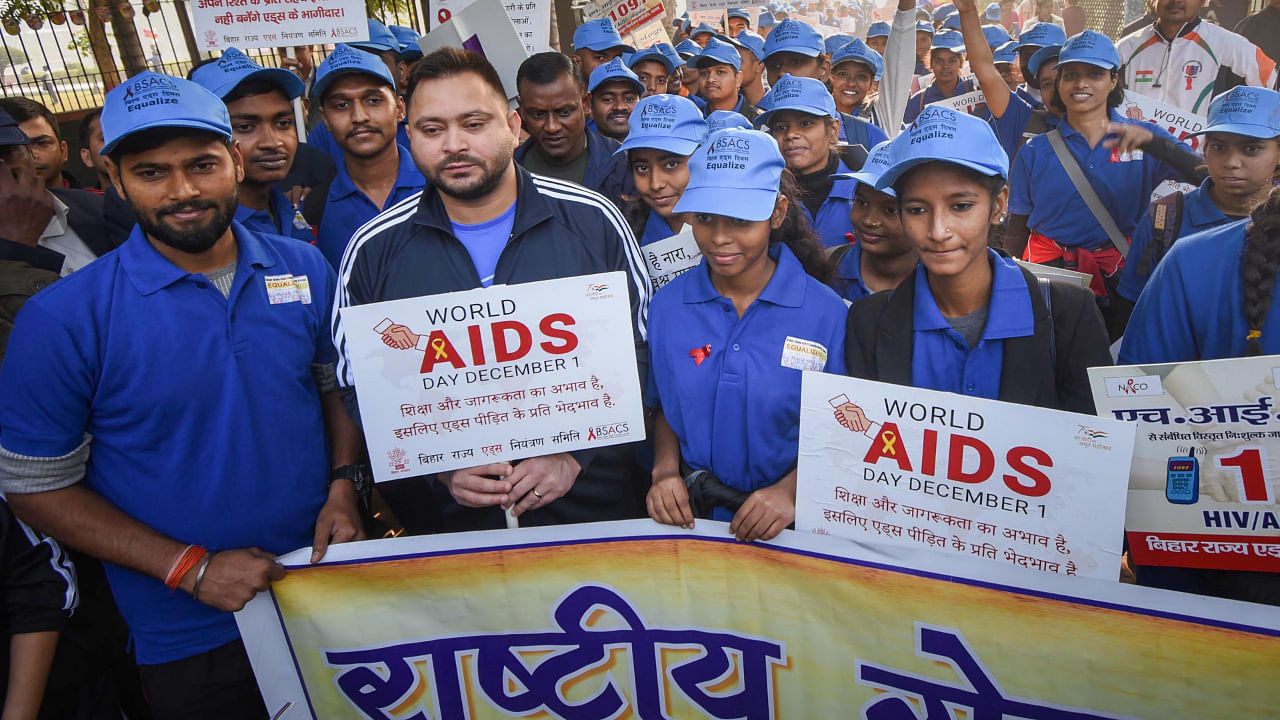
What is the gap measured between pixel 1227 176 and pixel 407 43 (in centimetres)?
686

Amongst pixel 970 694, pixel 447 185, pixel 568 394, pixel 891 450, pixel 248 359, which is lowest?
pixel 970 694

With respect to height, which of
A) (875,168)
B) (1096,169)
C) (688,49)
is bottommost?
(1096,169)

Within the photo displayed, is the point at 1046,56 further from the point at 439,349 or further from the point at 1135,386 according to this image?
the point at 439,349

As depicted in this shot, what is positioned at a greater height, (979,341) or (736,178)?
(736,178)

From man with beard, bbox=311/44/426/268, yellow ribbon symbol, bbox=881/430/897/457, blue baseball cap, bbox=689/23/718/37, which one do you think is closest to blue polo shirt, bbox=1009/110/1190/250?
yellow ribbon symbol, bbox=881/430/897/457

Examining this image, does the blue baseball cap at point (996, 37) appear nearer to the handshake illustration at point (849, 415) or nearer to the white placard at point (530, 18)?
the white placard at point (530, 18)

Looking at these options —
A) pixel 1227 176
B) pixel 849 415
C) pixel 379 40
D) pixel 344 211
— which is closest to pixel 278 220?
pixel 344 211

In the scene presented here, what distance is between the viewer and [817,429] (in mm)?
2057

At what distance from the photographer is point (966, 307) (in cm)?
225

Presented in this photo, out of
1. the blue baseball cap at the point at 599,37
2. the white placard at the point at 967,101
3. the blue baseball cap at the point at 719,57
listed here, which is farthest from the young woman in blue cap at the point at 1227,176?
the blue baseball cap at the point at 599,37

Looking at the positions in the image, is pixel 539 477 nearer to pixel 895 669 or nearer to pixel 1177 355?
pixel 895 669

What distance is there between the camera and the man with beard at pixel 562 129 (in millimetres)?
4473

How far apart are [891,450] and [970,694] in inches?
26.8

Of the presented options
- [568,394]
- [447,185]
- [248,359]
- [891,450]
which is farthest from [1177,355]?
[248,359]
